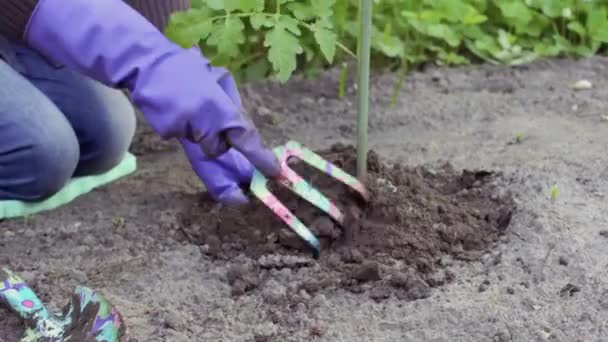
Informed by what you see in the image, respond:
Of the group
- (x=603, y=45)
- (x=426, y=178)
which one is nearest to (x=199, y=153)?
(x=426, y=178)

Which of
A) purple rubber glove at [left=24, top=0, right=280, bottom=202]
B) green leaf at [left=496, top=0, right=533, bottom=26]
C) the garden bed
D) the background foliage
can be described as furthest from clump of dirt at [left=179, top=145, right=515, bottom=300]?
green leaf at [left=496, top=0, right=533, bottom=26]

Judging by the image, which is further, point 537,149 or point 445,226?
point 537,149

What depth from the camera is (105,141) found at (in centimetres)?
221

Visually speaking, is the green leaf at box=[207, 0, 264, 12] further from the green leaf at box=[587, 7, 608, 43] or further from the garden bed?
the green leaf at box=[587, 7, 608, 43]

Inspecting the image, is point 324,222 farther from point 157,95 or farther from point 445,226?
point 157,95

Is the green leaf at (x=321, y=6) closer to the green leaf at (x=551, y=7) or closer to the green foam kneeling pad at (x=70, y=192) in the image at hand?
the green foam kneeling pad at (x=70, y=192)

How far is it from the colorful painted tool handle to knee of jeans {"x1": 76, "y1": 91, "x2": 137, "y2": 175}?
660 millimetres

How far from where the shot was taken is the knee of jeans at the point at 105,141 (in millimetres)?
2211

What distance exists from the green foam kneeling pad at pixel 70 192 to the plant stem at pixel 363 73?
0.75 m

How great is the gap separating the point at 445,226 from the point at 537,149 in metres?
0.56

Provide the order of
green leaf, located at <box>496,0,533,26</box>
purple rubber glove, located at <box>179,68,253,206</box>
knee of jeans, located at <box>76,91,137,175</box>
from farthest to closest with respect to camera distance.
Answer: green leaf, located at <box>496,0,533,26</box> < knee of jeans, located at <box>76,91,137,175</box> < purple rubber glove, located at <box>179,68,253,206</box>

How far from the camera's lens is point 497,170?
6.82ft

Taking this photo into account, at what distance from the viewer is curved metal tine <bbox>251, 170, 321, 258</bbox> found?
168 cm

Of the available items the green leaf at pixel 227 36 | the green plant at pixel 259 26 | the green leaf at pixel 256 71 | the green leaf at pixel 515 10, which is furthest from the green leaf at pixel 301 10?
the green leaf at pixel 515 10
